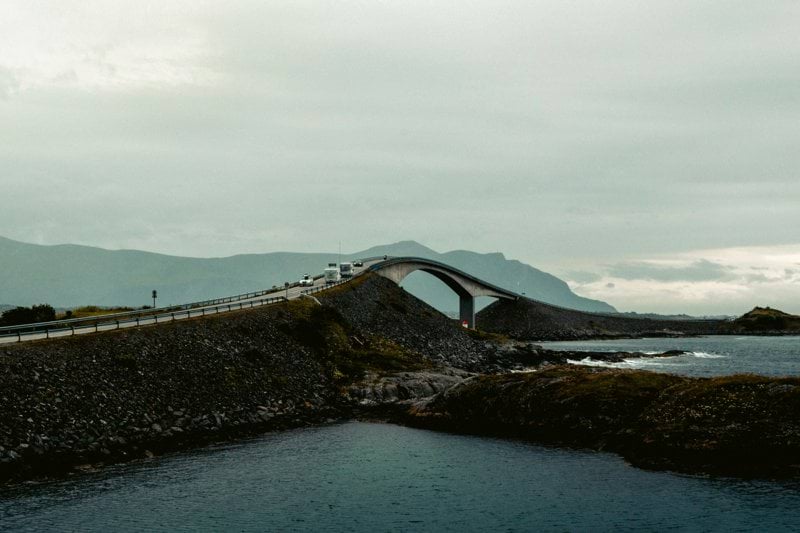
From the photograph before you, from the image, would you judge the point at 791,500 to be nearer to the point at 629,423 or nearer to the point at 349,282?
the point at 629,423

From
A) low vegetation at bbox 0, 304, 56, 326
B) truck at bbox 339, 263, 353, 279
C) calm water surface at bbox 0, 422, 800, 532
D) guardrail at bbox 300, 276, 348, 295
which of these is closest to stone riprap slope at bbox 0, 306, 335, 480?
calm water surface at bbox 0, 422, 800, 532

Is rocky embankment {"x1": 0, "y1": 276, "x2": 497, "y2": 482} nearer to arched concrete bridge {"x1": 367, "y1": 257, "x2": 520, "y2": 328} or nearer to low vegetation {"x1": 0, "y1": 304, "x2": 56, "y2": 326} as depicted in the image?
low vegetation {"x1": 0, "y1": 304, "x2": 56, "y2": 326}

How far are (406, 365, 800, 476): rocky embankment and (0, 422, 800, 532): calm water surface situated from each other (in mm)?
2831

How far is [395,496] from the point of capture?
33.5 metres

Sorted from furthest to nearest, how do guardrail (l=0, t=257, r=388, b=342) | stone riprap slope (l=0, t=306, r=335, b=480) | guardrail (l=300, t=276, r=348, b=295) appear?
1. guardrail (l=300, t=276, r=348, b=295)
2. guardrail (l=0, t=257, r=388, b=342)
3. stone riprap slope (l=0, t=306, r=335, b=480)

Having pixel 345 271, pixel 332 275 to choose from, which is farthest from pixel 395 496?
pixel 345 271

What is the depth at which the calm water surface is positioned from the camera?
94.8ft

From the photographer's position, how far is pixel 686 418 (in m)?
41.7

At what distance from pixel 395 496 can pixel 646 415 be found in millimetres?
19353

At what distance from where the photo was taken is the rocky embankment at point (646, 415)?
122 feet

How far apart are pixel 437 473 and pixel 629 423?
14.5 meters

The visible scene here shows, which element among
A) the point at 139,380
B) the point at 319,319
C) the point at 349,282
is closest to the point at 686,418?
the point at 139,380

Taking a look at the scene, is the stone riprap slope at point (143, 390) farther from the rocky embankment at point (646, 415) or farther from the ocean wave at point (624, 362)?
the ocean wave at point (624, 362)

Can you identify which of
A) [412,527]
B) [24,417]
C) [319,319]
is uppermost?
[319,319]
